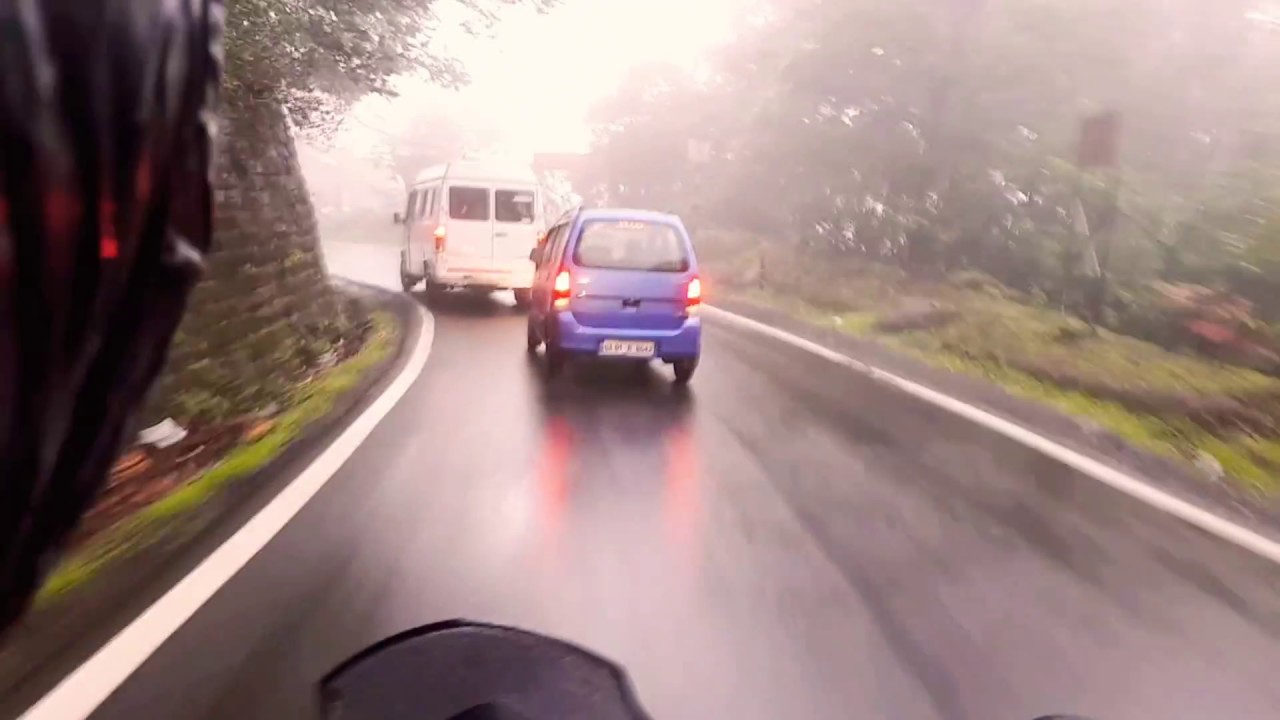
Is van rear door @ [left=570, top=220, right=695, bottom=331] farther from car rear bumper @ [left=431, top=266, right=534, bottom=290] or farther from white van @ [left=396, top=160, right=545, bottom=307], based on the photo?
car rear bumper @ [left=431, top=266, right=534, bottom=290]

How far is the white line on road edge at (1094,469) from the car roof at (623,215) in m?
1.14

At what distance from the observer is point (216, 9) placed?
3.03 ft

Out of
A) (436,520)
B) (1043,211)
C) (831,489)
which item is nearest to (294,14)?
(436,520)

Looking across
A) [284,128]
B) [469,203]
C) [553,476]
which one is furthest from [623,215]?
[469,203]

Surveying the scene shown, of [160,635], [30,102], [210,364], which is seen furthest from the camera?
[210,364]

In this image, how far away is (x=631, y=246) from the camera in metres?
7.81

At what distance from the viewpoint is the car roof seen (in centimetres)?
779

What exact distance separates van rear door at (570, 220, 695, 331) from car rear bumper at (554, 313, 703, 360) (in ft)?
0.13

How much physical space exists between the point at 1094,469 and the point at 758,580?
112 inches

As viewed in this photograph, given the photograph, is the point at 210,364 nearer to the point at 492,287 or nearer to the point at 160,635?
the point at 160,635

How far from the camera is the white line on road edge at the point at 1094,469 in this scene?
14.4 feet

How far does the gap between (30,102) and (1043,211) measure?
10067mm

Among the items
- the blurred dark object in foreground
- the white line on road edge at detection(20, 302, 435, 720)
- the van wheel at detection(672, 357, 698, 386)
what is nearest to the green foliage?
the van wheel at detection(672, 357, 698, 386)

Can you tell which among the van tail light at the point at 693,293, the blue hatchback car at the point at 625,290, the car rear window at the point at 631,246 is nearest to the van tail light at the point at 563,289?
the blue hatchback car at the point at 625,290
